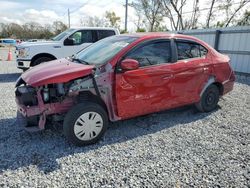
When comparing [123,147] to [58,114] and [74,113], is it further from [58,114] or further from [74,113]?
[58,114]

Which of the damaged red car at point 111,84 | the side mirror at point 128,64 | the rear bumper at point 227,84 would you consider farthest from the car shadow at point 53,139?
the side mirror at point 128,64

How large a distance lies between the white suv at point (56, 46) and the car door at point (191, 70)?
215 inches

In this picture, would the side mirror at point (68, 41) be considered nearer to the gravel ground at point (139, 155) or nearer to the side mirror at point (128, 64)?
the gravel ground at point (139, 155)

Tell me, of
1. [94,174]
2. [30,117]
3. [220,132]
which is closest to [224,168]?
[220,132]

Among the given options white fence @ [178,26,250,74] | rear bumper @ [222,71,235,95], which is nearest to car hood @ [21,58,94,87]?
rear bumper @ [222,71,235,95]

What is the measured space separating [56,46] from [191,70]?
19.4 feet

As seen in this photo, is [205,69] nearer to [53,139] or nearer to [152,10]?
[53,139]

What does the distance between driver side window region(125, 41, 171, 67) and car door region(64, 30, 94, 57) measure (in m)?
5.35

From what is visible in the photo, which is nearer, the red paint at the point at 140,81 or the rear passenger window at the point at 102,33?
the red paint at the point at 140,81

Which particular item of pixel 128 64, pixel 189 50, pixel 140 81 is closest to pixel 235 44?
pixel 189 50

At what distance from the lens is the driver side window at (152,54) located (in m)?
3.65

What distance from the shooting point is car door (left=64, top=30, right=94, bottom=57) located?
28.2ft

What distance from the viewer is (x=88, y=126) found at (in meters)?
3.26

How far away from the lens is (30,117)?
3236 millimetres
